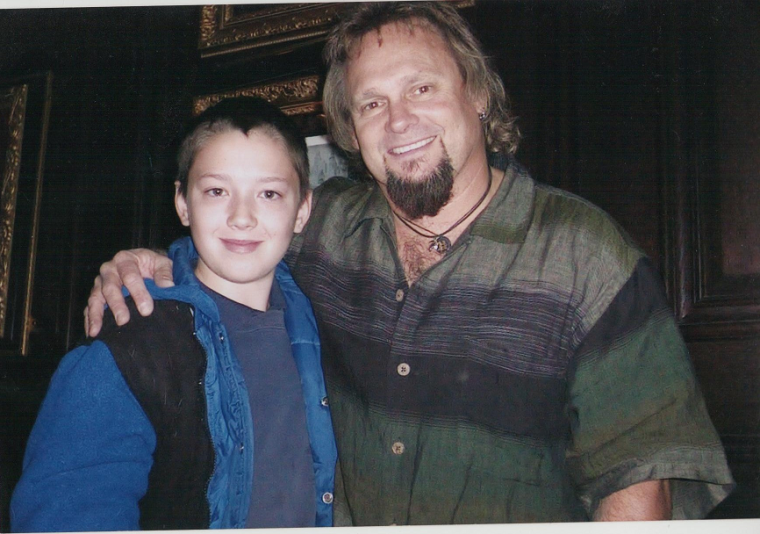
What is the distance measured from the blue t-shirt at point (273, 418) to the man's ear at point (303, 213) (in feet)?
0.59

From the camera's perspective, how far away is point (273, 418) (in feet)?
3.33

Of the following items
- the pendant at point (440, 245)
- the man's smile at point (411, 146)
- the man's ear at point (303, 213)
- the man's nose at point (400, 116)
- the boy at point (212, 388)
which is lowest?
the boy at point (212, 388)

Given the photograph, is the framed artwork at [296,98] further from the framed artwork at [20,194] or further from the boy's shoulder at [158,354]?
the boy's shoulder at [158,354]

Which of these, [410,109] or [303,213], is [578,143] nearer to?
[410,109]

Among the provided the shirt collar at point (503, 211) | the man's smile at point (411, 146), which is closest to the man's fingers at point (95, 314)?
the shirt collar at point (503, 211)

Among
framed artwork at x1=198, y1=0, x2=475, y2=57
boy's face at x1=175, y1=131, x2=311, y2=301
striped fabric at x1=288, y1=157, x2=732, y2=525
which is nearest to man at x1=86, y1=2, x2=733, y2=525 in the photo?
striped fabric at x1=288, y1=157, x2=732, y2=525

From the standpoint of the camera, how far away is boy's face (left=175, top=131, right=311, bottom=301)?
1054 mm

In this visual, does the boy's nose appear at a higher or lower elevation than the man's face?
lower

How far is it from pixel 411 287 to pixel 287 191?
0.28 m

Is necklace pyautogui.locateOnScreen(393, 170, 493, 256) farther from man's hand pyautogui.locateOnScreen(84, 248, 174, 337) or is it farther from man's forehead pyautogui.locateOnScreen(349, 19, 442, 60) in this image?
man's hand pyautogui.locateOnScreen(84, 248, 174, 337)

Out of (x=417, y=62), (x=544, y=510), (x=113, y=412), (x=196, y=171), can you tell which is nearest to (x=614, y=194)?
(x=417, y=62)

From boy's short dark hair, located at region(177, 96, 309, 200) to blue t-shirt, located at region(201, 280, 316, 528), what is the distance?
251 mm

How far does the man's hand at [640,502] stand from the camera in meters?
0.93

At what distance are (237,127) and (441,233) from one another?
0.42 metres
